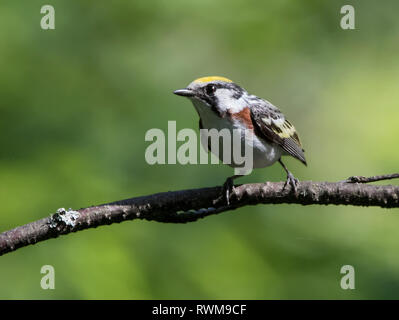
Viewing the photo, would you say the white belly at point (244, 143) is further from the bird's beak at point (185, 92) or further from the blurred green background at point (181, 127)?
the blurred green background at point (181, 127)

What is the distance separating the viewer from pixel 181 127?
5.01 metres

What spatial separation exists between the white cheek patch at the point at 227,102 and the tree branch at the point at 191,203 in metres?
1.09

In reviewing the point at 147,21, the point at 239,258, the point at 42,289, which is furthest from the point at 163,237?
the point at 147,21

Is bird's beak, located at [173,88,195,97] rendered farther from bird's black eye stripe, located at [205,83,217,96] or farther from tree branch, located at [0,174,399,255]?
tree branch, located at [0,174,399,255]

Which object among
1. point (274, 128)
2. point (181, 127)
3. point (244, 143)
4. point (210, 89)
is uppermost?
point (210, 89)

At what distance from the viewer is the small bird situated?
427cm

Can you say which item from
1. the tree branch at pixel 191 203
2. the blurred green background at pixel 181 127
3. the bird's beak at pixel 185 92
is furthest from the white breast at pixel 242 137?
the tree branch at pixel 191 203

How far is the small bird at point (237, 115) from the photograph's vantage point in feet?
14.0

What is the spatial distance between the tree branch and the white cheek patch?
1.09 meters

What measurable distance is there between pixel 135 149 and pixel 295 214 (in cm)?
154

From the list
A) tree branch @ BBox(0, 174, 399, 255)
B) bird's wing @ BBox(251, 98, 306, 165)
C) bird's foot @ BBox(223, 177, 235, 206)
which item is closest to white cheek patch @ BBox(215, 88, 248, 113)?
bird's wing @ BBox(251, 98, 306, 165)

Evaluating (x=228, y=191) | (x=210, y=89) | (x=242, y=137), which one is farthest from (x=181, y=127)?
(x=228, y=191)

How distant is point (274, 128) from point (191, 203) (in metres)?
1.58

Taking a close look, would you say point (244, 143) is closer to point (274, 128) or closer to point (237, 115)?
point (237, 115)
